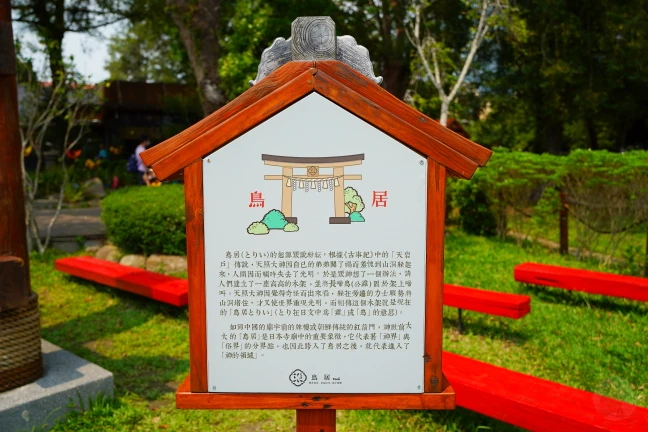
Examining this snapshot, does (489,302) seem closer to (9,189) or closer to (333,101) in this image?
(333,101)

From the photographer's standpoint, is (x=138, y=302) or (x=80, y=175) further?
(x=80, y=175)

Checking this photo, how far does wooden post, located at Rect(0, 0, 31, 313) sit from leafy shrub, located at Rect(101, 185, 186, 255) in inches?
146

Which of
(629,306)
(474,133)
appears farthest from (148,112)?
(629,306)

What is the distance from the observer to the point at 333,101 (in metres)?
2.11

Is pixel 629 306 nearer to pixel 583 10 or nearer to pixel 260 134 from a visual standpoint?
pixel 260 134

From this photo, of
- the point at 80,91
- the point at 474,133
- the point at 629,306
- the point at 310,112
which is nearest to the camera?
the point at 310,112

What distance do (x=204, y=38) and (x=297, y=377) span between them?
8.69 metres

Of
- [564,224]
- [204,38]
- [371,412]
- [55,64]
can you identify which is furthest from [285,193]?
[55,64]

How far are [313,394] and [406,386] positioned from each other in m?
0.34

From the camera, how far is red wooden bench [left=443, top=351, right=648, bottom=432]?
2822 millimetres

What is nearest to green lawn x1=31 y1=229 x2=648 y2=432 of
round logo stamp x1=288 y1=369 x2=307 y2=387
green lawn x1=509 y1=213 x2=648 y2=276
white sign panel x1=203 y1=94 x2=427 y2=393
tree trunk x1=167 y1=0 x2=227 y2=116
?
green lawn x1=509 y1=213 x2=648 y2=276

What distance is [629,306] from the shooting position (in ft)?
19.7

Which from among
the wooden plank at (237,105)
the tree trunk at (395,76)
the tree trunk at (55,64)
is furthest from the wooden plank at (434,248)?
the tree trunk at (395,76)

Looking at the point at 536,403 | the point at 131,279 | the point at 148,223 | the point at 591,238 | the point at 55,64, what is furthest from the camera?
the point at 55,64
